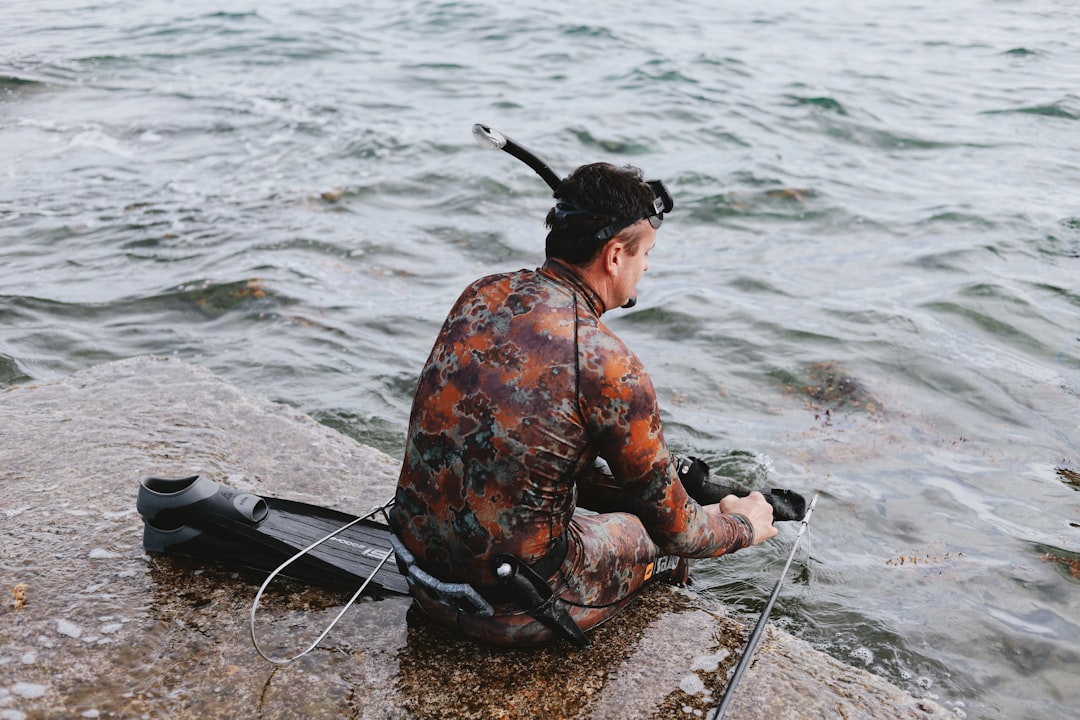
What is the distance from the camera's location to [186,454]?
5.09 meters

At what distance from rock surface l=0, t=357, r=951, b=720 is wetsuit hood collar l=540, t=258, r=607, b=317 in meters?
1.35

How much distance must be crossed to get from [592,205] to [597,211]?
3 centimetres

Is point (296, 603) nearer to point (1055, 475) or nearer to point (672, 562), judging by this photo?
point (672, 562)

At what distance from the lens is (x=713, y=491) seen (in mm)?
4254

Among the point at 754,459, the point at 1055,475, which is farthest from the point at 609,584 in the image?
the point at 1055,475

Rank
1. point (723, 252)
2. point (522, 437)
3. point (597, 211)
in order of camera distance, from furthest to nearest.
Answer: point (723, 252) → point (597, 211) → point (522, 437)

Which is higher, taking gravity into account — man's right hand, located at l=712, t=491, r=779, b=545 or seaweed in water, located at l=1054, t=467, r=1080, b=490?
man's right hand, located at l=712, t=491, r=779, b=545

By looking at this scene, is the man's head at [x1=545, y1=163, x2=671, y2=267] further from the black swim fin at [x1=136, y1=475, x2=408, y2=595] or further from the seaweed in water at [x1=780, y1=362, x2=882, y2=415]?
the seaweed in water at [x1=780, y1=362, x2=882, y2=415]

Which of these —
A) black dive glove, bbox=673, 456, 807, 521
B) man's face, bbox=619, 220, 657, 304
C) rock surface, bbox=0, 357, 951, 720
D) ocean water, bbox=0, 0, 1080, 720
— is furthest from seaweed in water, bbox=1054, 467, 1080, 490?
man's face, bbox=619, 220, 657, 304

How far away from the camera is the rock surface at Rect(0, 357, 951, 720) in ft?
11.0

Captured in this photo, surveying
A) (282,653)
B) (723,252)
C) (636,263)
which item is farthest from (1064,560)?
(723,252)

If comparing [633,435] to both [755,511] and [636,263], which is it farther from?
[755,511]

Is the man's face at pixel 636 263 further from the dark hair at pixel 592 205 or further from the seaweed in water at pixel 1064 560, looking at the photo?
the seaweed in water at pixel 1064 560

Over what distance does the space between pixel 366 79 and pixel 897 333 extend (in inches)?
489
